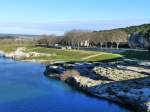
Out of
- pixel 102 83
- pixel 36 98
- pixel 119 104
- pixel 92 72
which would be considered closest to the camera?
pixel 119 104

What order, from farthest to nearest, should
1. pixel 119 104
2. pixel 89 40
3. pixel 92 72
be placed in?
pixel 89 40 → pixel 92 72 → pixel 119 104

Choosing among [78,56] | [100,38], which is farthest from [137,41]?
[78,56]

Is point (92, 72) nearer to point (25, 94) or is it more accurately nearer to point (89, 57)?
point (25, 94)

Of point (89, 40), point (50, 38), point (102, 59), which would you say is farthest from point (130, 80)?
point (50, 38)

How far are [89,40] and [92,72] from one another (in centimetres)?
6522

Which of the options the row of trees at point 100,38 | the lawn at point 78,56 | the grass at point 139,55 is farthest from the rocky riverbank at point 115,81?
the row of trees at point 100,38

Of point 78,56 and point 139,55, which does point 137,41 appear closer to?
point 78,56

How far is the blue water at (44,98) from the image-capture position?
37781mm

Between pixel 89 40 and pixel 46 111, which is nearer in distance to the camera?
pixel 46 111

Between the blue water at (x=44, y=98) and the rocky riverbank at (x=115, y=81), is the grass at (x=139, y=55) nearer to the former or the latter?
the rocky riverbank at (x=115, y=81)

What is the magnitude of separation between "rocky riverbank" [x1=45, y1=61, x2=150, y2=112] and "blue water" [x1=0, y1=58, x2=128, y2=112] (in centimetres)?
140

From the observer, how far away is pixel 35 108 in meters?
37.5

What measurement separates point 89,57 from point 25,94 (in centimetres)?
4388

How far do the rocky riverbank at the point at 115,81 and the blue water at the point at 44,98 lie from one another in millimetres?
1403
